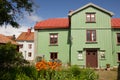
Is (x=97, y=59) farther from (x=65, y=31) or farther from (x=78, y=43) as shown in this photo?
(x=65, y=31)

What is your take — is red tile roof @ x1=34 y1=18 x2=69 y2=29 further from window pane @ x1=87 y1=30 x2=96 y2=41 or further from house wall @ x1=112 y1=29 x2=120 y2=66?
house wall @ x1=112 y1=29 x2=120 y2=66

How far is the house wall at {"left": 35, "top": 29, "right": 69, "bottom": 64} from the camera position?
35500 millimetres

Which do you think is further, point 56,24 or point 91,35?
point 56,24

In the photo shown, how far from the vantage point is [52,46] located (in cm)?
3581

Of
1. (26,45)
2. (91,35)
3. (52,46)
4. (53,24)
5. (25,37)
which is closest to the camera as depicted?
(91,35)

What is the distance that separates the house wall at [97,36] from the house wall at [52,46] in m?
1.68

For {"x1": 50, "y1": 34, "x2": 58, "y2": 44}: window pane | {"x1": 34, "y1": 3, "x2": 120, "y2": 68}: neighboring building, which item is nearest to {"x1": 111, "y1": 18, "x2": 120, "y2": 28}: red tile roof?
{"x1": 34, "y1": 3, "x2": 120, "y2": 68}: neighboring building

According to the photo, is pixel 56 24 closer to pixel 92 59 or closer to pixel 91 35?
pixel 91 35

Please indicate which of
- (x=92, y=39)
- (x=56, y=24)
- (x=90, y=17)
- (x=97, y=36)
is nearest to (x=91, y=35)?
(x=92, y=39)

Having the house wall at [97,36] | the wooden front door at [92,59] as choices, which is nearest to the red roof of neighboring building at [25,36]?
the house wall at [97,36]

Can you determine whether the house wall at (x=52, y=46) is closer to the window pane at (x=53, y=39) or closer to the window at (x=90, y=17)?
the window pane at (x=53, y=39)

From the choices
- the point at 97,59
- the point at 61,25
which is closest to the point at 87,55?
the point at 97,59

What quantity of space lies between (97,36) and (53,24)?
25.0ft

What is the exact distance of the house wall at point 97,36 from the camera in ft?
111
